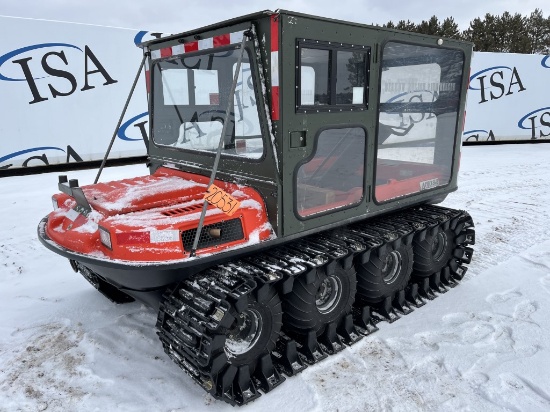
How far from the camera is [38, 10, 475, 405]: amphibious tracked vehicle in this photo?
2.75 m

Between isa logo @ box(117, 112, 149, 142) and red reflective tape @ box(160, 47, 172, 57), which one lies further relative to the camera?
isa logo @ box(117, 112, 149, 142)

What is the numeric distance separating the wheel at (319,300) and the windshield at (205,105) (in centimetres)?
107

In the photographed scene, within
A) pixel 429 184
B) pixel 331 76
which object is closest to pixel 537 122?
pixel 429 184

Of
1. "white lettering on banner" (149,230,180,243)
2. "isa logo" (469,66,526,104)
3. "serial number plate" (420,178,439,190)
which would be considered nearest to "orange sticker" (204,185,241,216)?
"white lettering on banner" (149,230,180,243)

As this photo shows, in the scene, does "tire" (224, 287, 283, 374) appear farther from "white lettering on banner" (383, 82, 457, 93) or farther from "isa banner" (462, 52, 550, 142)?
"isa banner" (462, 52, 550, 142)

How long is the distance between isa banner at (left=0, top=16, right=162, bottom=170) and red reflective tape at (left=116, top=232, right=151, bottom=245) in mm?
7839

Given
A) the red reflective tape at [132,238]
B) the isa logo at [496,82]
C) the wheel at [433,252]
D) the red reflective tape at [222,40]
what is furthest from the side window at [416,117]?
the isa logo at [496,82]

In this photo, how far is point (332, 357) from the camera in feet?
11.1

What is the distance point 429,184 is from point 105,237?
3.07 m

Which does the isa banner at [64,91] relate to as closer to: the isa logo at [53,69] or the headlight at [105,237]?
the isa logo at [53,69]

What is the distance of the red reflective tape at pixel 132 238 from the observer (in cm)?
262

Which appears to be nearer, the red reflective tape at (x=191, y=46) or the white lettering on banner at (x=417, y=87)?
the red reflective tape at (x=191, y=46)

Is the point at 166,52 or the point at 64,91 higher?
the point at 166,52

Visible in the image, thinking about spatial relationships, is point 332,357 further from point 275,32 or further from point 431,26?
point 431,26
